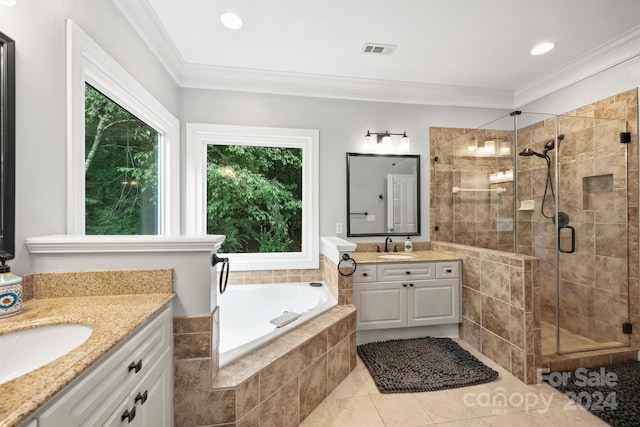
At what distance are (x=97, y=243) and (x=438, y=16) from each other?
2493 mm

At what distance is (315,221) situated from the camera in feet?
10.00

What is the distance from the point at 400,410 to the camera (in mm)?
1815

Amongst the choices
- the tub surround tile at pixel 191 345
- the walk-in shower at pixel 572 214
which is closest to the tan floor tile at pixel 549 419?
the walk-in shower at pixel 572 214

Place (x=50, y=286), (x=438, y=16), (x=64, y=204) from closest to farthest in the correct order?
(x=50, y=286), (x=64, y=204), (x=438, y=16)

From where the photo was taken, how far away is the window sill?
120 centimetres

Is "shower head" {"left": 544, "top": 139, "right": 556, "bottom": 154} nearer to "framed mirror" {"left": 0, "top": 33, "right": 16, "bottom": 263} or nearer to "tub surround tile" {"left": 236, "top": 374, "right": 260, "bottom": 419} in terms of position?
"tub surround tile" {"left": 236, "top": 374, "right": 260, "bottom": 419}

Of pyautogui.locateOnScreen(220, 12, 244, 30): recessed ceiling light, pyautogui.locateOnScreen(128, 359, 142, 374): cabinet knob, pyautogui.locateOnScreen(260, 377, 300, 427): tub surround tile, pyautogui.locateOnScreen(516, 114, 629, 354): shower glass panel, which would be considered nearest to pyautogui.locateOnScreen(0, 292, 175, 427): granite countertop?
pyautogui.locateOnScreen(128, 359, 142, 374): cabinet knob

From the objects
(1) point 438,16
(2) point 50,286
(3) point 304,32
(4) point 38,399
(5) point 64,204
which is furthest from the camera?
(3) point 304,32

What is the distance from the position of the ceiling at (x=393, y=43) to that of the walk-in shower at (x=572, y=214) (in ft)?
1.73

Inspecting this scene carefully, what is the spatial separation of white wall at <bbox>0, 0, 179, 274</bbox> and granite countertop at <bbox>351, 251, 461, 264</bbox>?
211cm

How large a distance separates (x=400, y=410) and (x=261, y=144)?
255cm

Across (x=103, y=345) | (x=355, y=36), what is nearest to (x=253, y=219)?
(x=355, y=36)

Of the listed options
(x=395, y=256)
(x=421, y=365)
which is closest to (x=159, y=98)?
(x=395, y=256)

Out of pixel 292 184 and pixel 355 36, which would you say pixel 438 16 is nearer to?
pixel 355 36
